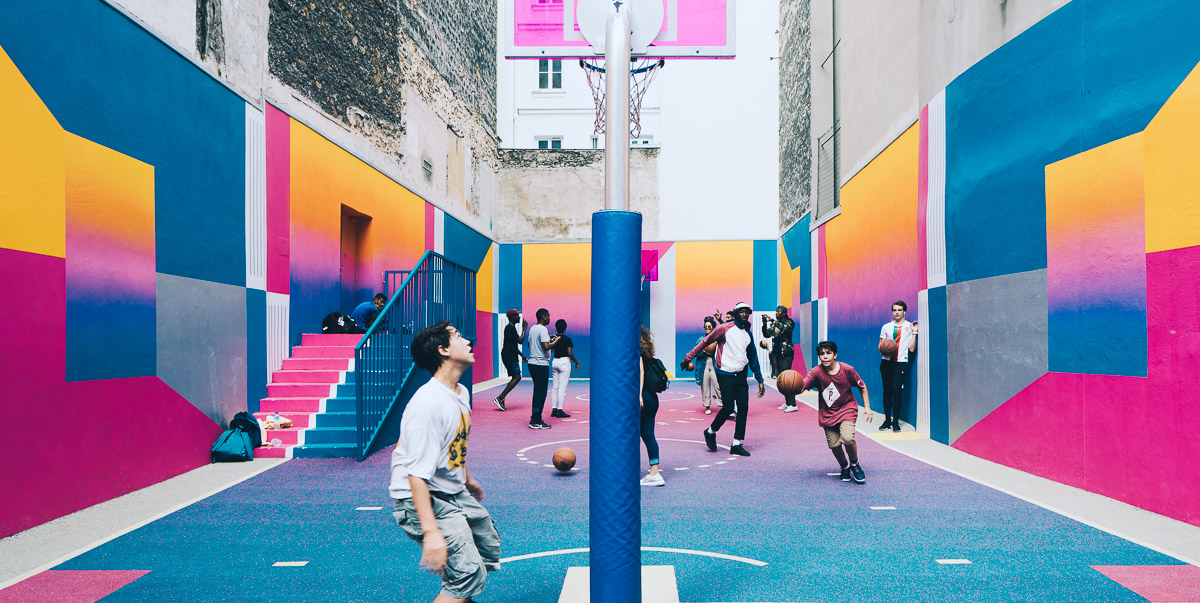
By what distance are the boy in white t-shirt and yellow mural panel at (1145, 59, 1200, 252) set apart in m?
5.32

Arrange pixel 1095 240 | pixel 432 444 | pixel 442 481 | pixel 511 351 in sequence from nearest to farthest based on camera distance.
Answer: pixel 432 444
pixel 442 481
pixel 1095 240
pixel 511 351

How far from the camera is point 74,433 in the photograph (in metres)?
5.72

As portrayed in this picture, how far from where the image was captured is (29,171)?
17.7 ft

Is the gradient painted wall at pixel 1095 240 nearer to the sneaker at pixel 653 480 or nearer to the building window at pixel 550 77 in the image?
the sneaker at pixel 653 480

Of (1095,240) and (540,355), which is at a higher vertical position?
(1095,240)

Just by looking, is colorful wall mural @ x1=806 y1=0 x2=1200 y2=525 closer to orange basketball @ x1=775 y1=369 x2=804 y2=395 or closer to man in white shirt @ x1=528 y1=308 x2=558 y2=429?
orange basketball @ x1=775 y1=369 x2=804 y2=395

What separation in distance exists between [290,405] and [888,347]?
7.90 m

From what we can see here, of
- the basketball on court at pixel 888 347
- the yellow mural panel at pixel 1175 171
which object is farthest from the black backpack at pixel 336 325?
the yellow mural panel at pixel 1175 171

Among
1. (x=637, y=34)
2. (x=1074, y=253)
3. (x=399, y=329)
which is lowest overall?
(x=399, y=329)

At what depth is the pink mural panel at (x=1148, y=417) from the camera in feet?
17.1

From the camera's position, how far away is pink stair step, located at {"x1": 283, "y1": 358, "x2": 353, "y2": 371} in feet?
31.2

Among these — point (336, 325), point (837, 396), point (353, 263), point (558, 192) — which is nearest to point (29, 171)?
point (336, 325)

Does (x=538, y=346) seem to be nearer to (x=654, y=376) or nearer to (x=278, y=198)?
(x=278, y=198)

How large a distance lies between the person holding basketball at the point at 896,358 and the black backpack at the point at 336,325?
24.9ft
